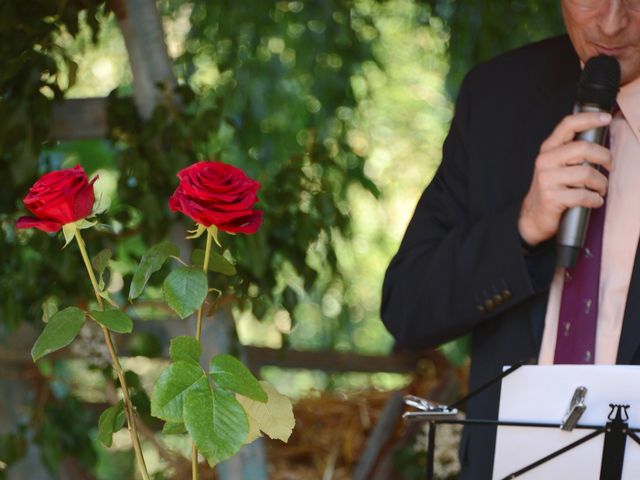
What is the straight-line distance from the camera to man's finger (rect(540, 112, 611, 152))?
5.07 feet

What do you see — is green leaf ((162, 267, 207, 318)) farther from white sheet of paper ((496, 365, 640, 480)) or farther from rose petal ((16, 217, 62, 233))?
white sheet of paper ((496, 365, 640, 480))

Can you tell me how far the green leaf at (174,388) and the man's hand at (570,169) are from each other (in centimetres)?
59

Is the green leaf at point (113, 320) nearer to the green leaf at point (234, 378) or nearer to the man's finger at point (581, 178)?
the green leaf at point (234, 378)

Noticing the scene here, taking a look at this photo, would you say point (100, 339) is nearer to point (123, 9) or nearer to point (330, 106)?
point (123, 9)

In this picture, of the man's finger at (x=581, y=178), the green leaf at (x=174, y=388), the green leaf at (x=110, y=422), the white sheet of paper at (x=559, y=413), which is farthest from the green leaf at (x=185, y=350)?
the man's finger at (x=581, y=178)

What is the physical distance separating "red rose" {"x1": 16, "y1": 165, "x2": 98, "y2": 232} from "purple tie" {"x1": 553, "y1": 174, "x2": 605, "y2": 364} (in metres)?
0.74

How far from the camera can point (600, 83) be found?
162 cm

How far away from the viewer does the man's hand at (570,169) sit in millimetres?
1542

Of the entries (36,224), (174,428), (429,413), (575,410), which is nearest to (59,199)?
(36,224)

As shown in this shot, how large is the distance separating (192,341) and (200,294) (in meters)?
0.06

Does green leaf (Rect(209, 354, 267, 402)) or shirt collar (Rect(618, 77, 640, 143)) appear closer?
green leaf (Rect(209, 354, 267, 402))

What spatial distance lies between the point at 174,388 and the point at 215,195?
7.6 inches

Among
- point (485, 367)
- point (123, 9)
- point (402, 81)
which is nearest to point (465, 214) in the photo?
point (485, 367)

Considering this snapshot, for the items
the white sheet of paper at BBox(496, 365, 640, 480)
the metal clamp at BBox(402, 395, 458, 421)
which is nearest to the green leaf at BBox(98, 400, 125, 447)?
the metal clamp at BBox(402, 395, 458, 421)
